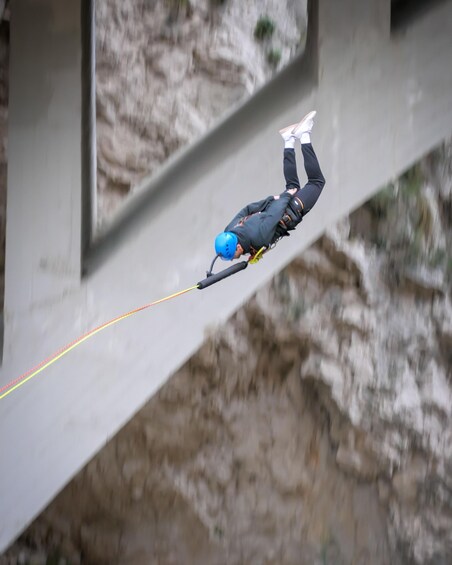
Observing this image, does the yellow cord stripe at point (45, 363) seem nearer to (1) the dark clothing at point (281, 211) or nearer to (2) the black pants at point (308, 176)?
(1) the dark clothing at point (281, 211)

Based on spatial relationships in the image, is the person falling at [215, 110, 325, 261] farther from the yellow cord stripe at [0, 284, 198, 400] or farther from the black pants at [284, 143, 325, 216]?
the yellow cord stripe at [0, 284, 198, 400]

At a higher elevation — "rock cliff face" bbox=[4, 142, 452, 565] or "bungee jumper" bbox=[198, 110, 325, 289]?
"bungee jumper" bbox=[198, 110, 325, 289]

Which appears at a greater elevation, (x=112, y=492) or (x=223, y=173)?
(x=223, y=173)

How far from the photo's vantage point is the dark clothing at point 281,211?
2.69 meters

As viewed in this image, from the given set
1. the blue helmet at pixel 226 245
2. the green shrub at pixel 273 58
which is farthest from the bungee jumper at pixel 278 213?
the green shrub at pixel 273 58

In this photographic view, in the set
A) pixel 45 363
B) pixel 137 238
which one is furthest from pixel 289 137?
pixel 45 363

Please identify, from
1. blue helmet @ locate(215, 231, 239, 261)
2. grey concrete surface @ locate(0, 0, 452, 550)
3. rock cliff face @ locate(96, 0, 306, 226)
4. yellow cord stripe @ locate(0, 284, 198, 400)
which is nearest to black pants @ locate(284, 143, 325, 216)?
grey concrete surface @ locate(0, 0, 452, 550)

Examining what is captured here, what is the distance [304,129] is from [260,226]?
1.61 feet

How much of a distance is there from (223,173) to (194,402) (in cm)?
221

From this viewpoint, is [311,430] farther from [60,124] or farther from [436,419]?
[60,124]

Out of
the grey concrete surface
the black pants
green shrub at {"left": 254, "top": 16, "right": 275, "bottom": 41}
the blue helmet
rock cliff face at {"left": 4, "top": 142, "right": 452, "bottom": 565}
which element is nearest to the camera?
the blue helmet

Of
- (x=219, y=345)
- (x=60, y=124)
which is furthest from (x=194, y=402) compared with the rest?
(x=60, y=124)

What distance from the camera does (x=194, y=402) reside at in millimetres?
4664

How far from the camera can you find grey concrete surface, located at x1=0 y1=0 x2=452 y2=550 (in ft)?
9.76
